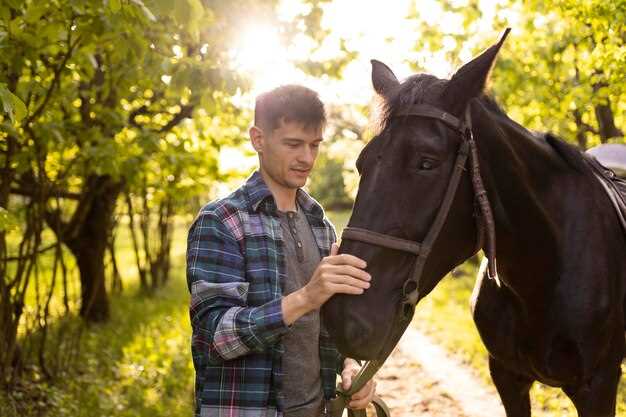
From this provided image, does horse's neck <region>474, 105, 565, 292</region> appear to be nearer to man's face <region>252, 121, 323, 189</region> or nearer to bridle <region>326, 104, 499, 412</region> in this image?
bridle <region>326, 104, 499, 412</region>

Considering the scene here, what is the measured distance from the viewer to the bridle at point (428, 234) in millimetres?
1961

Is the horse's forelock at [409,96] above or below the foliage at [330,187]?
below

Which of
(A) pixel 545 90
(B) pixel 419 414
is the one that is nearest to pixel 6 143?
(B) pixel 419 414

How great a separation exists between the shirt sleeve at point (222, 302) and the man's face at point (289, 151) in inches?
12.1

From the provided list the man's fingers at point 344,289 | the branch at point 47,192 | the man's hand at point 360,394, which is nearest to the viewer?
the man's fingers at point 344,289

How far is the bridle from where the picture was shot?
1961 mm

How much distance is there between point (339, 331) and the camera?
191cm

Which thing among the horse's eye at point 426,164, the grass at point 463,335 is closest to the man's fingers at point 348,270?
the horse's eye at point 426,164

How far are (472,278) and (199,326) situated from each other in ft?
38.7

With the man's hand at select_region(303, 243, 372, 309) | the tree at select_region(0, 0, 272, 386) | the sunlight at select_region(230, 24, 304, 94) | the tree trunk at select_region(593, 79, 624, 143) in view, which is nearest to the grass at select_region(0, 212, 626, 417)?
the tree at select_region(0, 0, 272, 386)

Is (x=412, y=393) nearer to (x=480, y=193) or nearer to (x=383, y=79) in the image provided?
(x=480, y=193)

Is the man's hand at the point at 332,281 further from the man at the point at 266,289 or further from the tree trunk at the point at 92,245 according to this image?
the tree trunk at the point at 92,245

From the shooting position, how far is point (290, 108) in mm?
2273

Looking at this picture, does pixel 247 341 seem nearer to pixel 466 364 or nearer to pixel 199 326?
pixel 199 326
